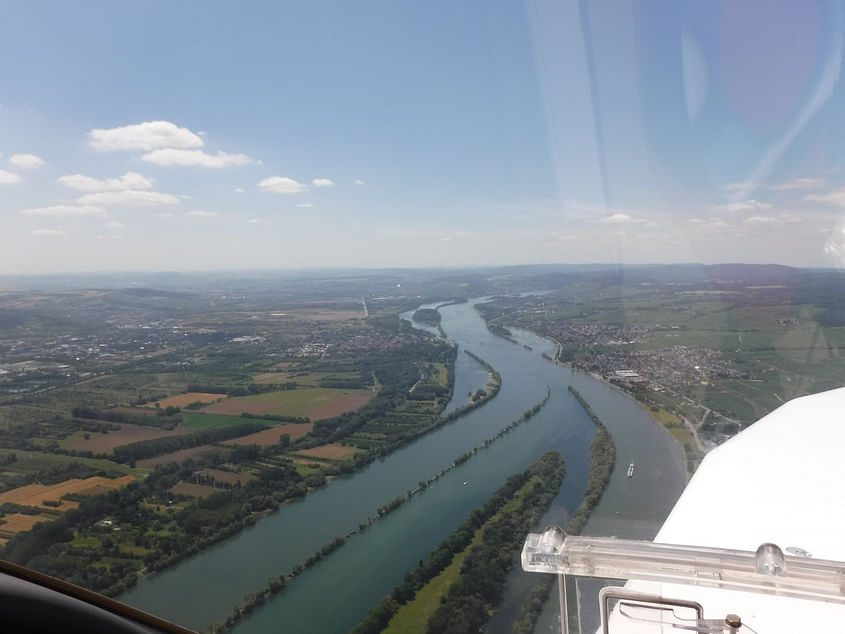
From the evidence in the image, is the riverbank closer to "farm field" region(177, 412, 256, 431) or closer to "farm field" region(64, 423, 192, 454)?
"farm field" region(177, 412, 256, 431)

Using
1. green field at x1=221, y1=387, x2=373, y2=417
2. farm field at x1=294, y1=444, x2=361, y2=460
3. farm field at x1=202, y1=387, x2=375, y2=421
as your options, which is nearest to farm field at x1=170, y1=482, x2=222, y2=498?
farm field at x1=294, y1=444, x2=361, y2=460

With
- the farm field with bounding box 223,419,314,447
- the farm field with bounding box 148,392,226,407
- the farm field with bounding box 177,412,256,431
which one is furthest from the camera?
the farm field with bounding box 148,392,226,407

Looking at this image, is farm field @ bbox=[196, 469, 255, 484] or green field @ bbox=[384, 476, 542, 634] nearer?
green field @ bbox=[384, 476, 542, 634]

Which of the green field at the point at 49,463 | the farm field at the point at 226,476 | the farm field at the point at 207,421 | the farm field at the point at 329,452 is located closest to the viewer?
the green field at the point at 49,463

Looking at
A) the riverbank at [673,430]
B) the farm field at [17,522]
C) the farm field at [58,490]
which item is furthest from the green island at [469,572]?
the farm field at [58,490]

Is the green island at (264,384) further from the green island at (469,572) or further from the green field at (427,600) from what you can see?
the green field at (427,600)

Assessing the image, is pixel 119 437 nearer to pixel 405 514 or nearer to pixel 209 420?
pixel 209 420
